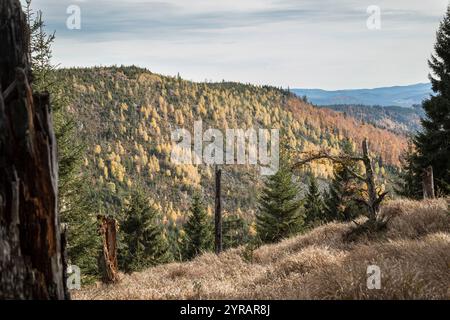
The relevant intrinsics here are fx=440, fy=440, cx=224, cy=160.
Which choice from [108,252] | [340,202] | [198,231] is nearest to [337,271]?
[108,252]

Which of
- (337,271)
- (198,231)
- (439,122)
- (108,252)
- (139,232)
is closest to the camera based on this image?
(337,271)

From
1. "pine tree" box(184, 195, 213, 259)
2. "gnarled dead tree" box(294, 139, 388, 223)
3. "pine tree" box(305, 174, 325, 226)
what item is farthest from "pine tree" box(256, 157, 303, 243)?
"gnarled dead tree" box(294, 139, 388, 223)

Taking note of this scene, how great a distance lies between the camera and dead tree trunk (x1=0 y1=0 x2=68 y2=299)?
3.84m

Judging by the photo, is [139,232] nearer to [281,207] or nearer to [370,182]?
[281,207]

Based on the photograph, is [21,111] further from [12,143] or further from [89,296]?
[89,296]

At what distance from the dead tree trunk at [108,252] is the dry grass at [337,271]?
162cm

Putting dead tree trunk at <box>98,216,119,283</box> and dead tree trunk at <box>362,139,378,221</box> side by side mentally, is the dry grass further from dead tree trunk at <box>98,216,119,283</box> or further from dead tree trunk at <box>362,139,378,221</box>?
dead tree trunk at <box>98,216,119,283</box>

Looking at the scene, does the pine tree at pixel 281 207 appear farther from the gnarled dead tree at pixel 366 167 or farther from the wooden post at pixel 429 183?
the gnarled dead tree at pixel 366 167

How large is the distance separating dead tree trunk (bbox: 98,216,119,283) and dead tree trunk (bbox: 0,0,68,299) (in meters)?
8.99

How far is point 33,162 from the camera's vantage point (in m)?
4.02

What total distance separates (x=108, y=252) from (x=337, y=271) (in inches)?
336

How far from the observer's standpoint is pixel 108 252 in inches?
527
